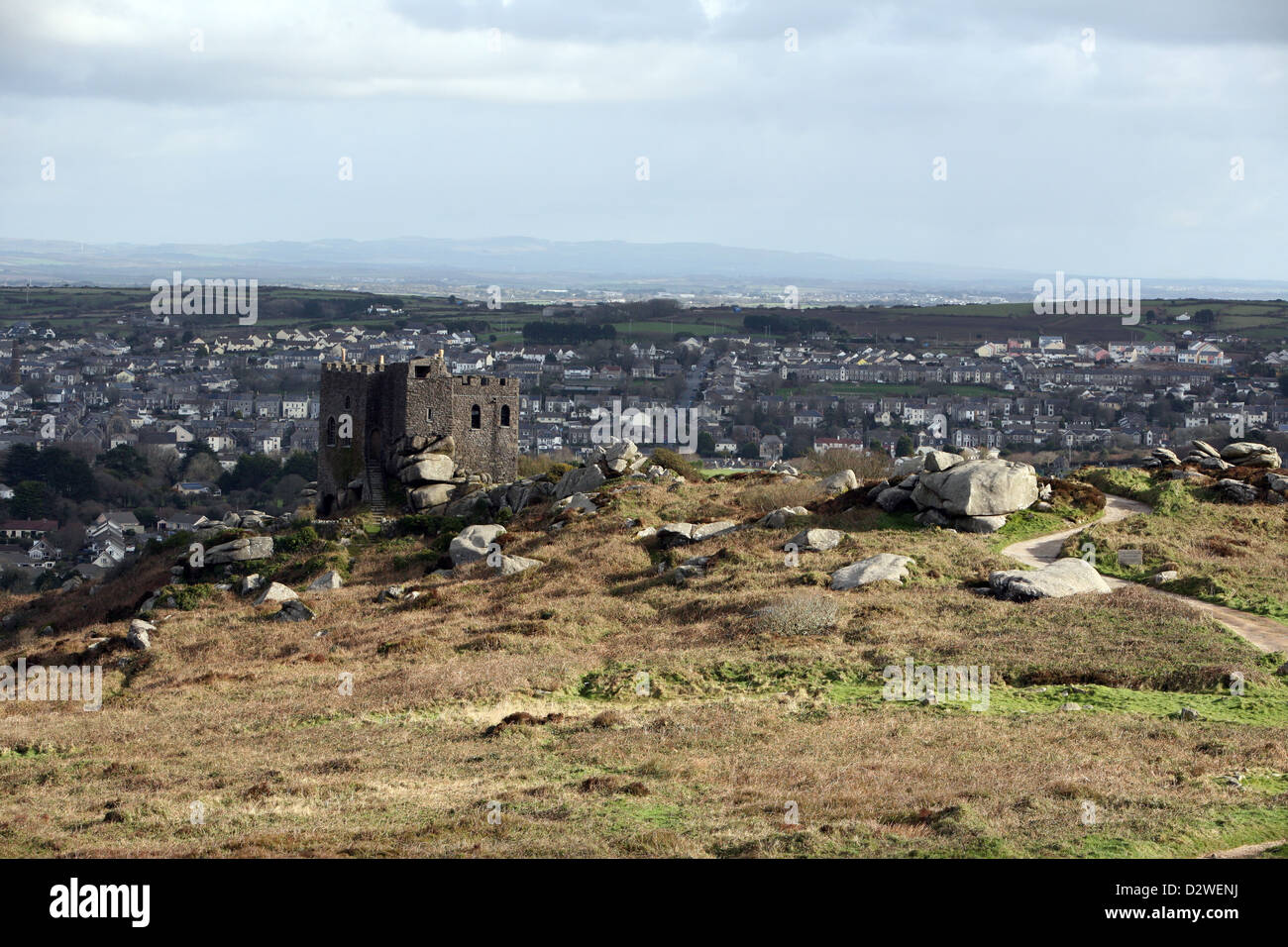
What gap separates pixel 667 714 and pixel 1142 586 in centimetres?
1387

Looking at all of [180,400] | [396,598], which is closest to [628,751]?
[396,598]

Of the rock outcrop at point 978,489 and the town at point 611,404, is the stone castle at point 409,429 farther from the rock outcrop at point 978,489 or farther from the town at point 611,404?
the town at point 611,404

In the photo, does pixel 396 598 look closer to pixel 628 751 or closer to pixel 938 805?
pixel 628 751

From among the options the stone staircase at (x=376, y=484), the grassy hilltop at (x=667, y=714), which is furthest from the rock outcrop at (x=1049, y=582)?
the stone staircase at (x=376, y=484)

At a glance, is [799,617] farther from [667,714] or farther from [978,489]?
[978,489]

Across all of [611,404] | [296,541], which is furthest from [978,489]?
[611,404]

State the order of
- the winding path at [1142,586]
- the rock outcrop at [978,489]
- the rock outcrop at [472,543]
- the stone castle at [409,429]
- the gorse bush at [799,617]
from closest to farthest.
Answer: the winding path at [1142,586]
the gorse bush at [799,617]
the rock outcrop at [978,489]
the rock outcrop at [472,543]
the stone castle at [409,429]

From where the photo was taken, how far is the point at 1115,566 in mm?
32562

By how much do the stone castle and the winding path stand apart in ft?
70.8

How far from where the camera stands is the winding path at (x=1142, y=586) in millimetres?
26578

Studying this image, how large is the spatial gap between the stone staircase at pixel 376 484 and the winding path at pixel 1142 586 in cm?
2328

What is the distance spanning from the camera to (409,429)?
48344 millimetres
